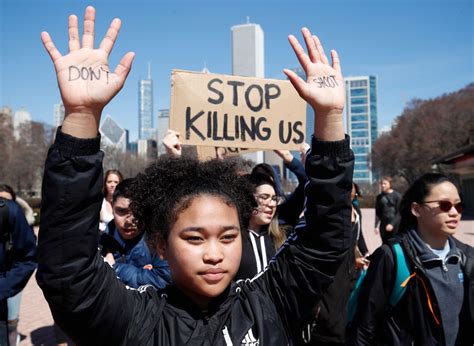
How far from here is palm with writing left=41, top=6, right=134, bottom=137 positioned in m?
1.62

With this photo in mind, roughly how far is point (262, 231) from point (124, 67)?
250 cm

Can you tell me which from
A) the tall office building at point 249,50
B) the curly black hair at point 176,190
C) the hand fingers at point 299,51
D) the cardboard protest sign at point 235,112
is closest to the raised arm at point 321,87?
the hand fingers at point 299,51

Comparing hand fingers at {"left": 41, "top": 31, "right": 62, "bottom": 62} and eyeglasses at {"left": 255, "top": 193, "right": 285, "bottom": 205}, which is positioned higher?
hand fingers at {"left": 41, "top": 31, "right": 62, "bottom": 62}

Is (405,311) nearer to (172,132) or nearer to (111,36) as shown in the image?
(172,132)

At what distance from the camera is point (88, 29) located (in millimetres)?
1723

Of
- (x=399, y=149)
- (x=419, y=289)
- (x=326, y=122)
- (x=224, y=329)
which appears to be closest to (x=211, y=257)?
(x=224, y=329)

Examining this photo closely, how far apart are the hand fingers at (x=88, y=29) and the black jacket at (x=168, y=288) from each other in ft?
1.10

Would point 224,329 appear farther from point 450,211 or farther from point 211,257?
point 450,211

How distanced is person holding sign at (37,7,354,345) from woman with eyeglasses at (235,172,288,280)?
155 cm

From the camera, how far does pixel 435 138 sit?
45.2m

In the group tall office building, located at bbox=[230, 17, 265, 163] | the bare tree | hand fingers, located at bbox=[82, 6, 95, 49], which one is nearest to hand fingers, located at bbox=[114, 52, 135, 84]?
hand fingers, located at bbox=[82, 6, 95, 49]

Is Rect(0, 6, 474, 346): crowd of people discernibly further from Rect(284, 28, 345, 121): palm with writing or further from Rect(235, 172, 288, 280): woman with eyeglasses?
Rect(235, 172, 288, 280): woman with eyeglasses

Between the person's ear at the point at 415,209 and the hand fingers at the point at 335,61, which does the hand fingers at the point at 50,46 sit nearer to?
the hand fingers at the point at 335,61

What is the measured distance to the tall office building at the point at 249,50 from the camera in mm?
33062
